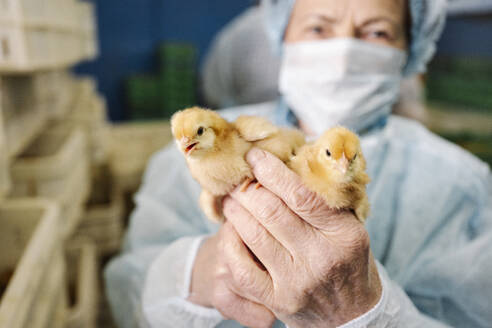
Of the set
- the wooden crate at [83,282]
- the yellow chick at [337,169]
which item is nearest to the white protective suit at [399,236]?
the wooden crate at [83,282]

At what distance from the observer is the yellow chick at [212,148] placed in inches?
26.2

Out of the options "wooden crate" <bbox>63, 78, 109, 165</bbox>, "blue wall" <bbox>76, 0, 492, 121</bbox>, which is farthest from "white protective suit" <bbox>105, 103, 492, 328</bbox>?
"blue wall" <bbox>76, 0, 492, 121</bbox>

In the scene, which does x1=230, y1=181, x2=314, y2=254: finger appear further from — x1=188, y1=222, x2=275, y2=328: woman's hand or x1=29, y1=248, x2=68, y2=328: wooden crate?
x1=29, y1=248, x2=68, y2=328: wooden crate

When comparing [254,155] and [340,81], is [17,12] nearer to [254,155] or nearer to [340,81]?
[254,155]

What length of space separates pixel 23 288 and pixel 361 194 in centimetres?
75

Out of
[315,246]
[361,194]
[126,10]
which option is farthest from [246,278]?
[126,10]

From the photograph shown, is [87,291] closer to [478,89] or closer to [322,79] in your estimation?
[322,79]

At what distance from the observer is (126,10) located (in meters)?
3.68

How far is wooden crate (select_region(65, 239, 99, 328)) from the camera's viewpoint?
4.91ft

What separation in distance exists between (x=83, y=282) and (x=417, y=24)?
178cm

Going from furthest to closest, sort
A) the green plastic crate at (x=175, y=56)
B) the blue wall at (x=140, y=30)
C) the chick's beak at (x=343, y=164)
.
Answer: the green plastic crate at (x=175, y=56) < the blue wall at (x=140, y=30) < the chick's beak at (x=343, y=164)

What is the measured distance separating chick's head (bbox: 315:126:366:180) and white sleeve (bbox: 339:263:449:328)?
327mm

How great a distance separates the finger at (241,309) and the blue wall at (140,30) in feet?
11.1

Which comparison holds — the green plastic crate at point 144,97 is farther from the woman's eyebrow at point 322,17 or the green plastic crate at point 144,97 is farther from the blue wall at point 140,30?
the woman's eyebrow at point 322,17
